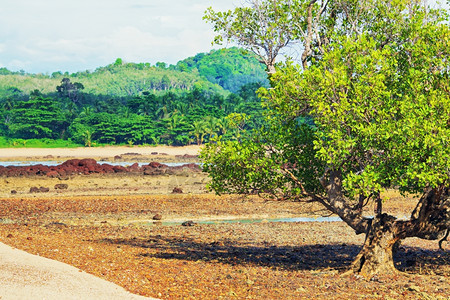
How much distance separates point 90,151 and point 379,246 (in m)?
85.1

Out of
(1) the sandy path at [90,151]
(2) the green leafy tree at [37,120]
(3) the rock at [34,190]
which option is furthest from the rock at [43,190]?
(2) the green leafy tree at [37,120]

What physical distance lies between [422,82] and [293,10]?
179 inches

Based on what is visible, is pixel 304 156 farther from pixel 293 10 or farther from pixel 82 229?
pixel 82 229

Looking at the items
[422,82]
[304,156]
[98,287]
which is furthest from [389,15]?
[98,287]

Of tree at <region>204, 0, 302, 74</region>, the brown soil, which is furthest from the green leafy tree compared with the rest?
tree at <region>204, 0, 302, 74</region>

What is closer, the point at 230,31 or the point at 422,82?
the point at 422,82

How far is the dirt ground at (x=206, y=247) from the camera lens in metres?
14.9

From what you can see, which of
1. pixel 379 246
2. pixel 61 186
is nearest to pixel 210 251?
pixel 379 246

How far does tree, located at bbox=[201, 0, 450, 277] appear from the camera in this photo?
14039 mm

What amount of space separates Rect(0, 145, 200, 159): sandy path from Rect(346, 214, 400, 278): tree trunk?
80205 millimetres

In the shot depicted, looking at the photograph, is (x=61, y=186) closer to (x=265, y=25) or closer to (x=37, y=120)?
(x=265, y=25)

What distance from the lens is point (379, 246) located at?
1622 centimetres

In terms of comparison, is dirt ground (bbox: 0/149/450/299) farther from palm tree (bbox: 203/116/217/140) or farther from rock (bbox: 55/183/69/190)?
palm tree (bbox: 203/116/217/140)

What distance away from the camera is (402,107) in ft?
46.0
